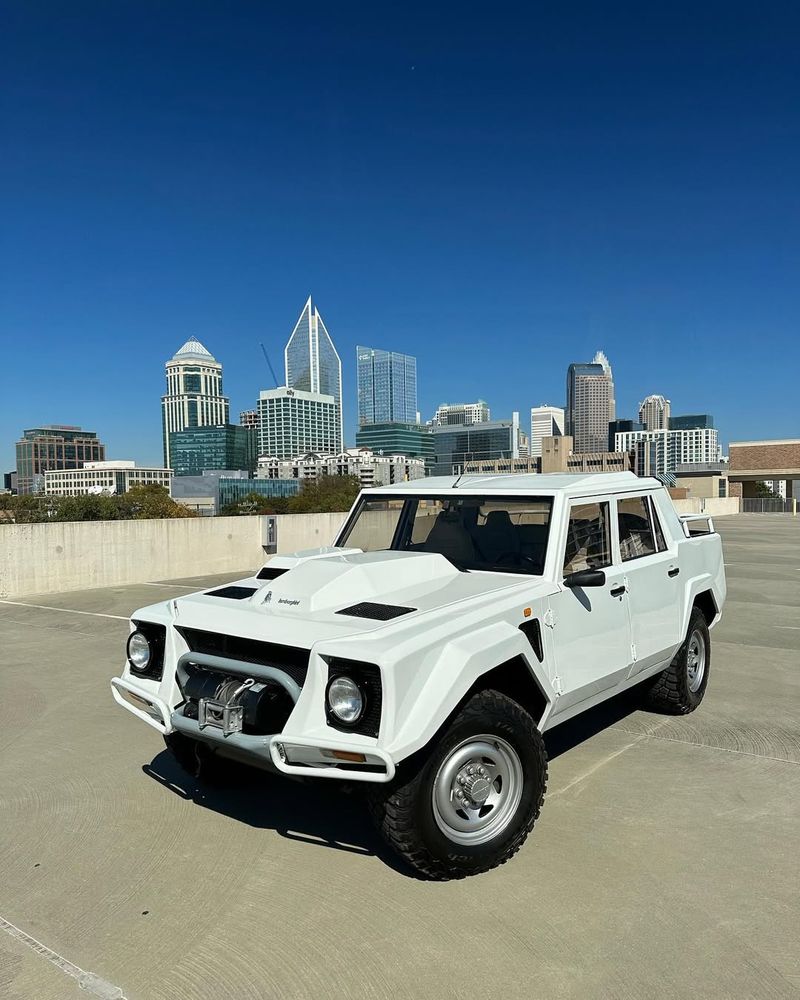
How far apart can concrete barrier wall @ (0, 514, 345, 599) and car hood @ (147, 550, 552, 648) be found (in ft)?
32.8

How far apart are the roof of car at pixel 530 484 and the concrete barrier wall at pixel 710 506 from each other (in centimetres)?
3593

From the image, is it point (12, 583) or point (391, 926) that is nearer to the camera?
point (391, 926)

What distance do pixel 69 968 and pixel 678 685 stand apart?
4.10 m

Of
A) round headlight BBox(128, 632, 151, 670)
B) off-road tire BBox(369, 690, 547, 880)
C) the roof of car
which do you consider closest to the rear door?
the roof of car

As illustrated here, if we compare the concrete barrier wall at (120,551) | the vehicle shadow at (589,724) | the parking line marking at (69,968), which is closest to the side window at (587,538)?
the vehicle shadow at (589,724)

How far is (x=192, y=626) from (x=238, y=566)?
13086 millimetres

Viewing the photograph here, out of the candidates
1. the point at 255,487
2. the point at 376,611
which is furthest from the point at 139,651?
the point at 255,487

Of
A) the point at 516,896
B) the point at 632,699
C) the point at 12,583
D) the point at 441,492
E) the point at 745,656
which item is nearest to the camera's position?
the point at 516,896

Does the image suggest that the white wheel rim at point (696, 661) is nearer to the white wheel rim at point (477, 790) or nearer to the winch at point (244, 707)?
the white wheel rim at point (477, 790)

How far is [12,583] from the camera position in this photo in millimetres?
12305

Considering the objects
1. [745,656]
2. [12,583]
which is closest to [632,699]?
[745,656]

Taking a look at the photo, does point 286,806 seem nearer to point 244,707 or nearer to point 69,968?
point 244,707

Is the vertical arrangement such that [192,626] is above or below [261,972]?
above

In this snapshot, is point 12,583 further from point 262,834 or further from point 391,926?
point 391,926
